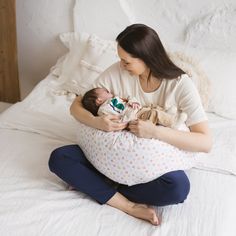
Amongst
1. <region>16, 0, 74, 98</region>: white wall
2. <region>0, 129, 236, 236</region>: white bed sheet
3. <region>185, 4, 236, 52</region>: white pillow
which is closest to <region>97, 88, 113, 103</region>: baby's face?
<region>0, 129, 236, 236</region>: white bed sheet

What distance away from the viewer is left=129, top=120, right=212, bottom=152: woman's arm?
1306 mm

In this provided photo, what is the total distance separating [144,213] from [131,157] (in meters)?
0.19

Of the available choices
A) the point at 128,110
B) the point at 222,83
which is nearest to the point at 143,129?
the point at 128,110

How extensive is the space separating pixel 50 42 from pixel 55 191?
1.31 m

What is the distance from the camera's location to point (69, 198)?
1351 millimetres

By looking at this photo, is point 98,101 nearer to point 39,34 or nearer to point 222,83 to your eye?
point 222,83

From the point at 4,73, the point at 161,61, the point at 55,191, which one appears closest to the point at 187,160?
the point at 161,61

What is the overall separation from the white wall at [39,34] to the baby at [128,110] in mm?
1019

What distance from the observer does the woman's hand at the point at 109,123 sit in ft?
4.40

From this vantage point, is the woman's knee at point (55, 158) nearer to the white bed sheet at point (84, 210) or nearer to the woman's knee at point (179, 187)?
the white bed sheet at point (84, 210)

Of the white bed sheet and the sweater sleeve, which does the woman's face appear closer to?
the sweater sleeve

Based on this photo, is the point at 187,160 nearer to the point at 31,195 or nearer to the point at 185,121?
the point at 185,121

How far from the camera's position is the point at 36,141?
1.66m

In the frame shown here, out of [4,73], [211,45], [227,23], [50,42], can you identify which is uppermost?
[227,23]
